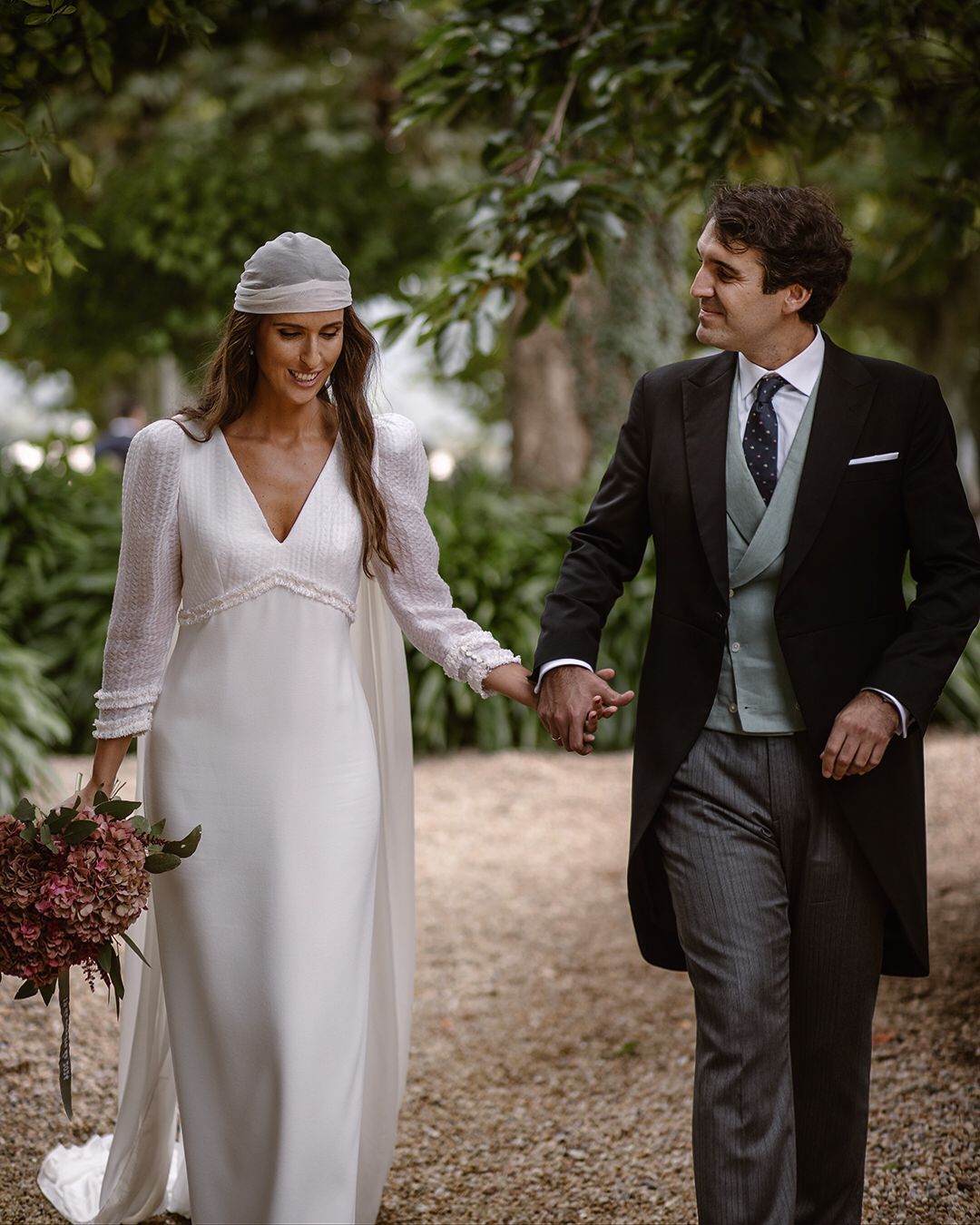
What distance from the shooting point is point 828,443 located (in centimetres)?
282

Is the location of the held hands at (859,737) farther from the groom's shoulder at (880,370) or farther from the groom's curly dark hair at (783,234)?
the groom's curly dark hair at (783,234)

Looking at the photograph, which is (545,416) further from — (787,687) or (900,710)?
(900,710)

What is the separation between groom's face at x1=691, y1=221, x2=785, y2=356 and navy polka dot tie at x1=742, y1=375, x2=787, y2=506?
3.8 inches

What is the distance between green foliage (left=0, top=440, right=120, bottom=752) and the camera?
9.06 meters

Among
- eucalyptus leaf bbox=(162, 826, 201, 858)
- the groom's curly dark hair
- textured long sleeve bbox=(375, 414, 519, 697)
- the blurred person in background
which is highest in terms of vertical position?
the blurred person in background

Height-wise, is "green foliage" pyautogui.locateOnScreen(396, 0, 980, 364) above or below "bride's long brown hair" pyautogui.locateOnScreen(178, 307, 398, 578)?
above

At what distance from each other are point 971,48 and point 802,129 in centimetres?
76

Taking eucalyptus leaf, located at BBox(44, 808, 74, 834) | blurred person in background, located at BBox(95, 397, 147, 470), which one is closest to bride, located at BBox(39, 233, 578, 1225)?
eucalyptus leaf, located at BBox(44, 808, 74, 834)

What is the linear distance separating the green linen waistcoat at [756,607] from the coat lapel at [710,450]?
0.08ft

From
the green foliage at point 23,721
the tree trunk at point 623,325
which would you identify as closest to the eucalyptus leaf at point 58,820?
the green foliage at point 23,721

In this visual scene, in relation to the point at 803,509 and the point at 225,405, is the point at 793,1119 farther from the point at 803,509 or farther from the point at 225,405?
the point at 225,405

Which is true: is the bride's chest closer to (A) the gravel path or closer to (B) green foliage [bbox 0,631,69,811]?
(A) the gravel path

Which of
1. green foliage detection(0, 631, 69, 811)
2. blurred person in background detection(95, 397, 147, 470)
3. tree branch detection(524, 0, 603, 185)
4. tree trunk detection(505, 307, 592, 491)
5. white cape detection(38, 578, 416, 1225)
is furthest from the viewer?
blurred person in background detection(95, 397, 147, 470)

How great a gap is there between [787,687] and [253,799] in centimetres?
113
